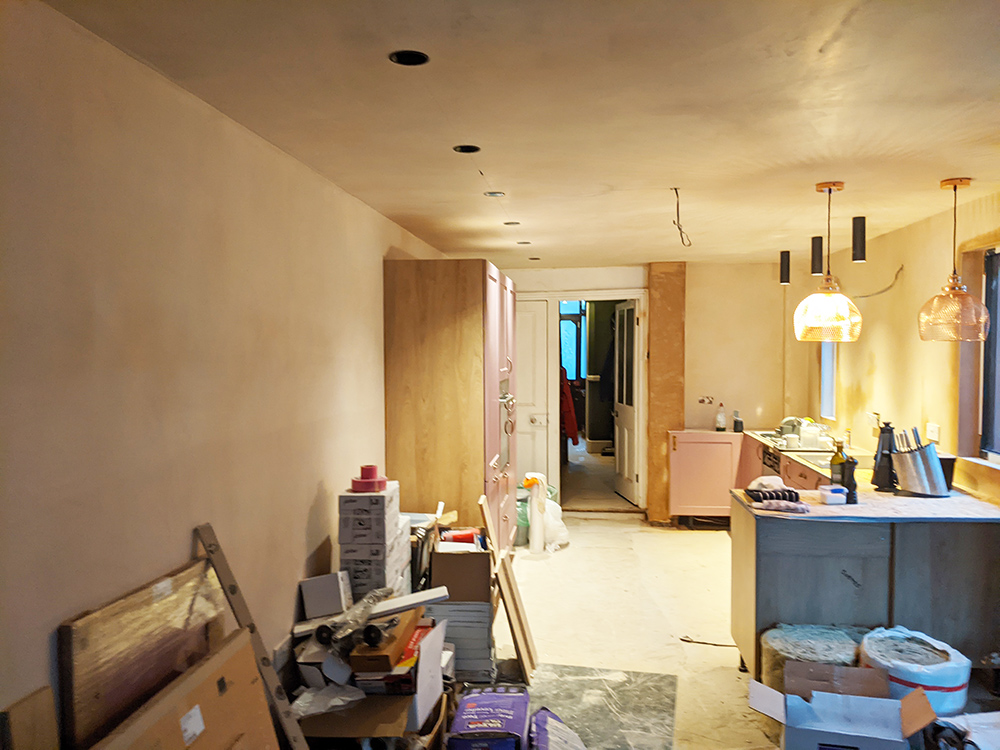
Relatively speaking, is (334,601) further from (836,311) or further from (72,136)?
(836,311)

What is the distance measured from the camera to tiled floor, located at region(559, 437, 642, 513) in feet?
24.1

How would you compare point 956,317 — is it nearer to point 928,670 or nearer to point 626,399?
point 928,670

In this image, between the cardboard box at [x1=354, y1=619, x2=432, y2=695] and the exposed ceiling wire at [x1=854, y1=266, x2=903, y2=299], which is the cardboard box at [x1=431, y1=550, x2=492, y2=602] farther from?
the exposed ceiling wire at [x1=854, y1=266, x2=903, y2=299]

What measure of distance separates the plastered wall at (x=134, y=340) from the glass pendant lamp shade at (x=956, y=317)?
3.10m

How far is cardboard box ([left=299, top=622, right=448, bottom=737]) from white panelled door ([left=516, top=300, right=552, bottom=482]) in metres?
4.26

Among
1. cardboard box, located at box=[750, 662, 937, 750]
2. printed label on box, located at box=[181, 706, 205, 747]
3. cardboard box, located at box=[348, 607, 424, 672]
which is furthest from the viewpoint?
cardboard box, located at box=[348, 607, 424, 672]

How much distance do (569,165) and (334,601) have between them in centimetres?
217

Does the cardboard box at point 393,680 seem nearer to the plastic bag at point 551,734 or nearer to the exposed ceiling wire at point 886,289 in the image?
the plastic bag at point 551,734

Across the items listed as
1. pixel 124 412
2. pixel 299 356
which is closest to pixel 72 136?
pixel 124 412

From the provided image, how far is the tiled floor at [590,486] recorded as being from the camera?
7.34 meters

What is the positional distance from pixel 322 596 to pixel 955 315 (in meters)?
3.30

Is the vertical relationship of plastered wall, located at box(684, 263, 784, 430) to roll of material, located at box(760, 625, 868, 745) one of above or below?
above

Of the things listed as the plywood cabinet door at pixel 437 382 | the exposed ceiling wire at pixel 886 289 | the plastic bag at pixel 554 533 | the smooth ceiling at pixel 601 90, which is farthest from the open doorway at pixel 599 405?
the smooth ceiling at pixel 601 90

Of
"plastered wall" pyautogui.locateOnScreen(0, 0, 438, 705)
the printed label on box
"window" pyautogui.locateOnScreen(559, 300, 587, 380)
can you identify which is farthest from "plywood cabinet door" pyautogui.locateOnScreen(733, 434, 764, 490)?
the printed label on box
